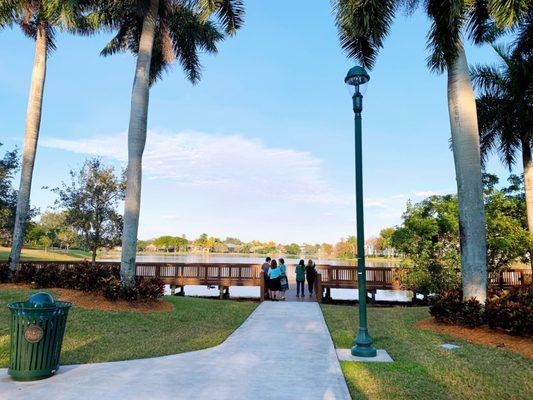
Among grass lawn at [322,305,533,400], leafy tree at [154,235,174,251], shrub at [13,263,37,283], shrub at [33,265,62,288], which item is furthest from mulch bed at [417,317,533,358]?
leafy tree at [154,235,174,251]

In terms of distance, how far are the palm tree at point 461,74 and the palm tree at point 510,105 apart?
6813 millimetres

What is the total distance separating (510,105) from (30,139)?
68.5 feet

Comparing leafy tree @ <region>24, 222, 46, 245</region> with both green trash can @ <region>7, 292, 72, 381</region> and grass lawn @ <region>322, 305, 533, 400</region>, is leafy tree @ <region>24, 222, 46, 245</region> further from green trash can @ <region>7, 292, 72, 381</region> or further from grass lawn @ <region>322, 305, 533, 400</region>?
grass lawn @ <region>322, 305, 533, 400</region>

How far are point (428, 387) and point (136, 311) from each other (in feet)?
27.2

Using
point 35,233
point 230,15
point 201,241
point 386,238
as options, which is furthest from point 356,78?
point 201,241

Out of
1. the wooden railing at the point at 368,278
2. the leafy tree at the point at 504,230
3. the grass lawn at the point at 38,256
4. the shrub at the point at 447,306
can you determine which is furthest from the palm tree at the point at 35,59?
the grass lawn at the point at 38,256

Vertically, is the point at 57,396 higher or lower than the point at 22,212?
lower

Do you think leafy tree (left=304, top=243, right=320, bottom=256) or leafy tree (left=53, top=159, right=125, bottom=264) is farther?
leafy tree (left=304, top=243, right=320, bottom=256)

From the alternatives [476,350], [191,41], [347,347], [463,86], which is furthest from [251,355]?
[191,41]

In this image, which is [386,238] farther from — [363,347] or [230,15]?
[363,347]

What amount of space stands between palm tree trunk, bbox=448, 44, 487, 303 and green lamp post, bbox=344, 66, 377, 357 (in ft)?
12.6

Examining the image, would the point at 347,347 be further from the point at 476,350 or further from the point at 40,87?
the point at 40,87

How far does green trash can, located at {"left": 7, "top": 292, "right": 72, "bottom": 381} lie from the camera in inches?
201

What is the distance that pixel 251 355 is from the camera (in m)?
6.73
